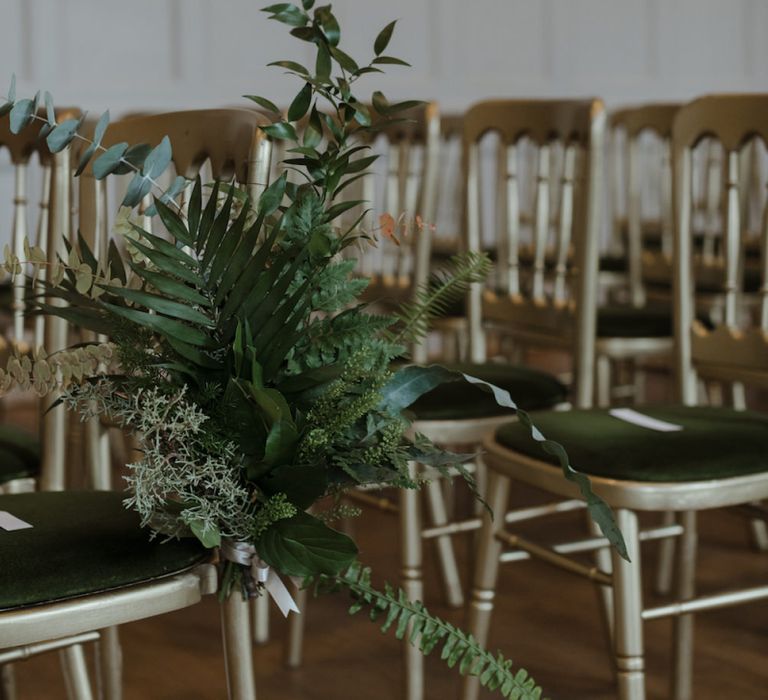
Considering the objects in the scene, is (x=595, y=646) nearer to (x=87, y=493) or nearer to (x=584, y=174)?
(x=584, y=174)

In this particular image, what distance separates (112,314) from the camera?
3.68 feet

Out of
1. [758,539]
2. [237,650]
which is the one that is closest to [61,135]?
[237,650]

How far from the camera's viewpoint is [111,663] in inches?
68.3

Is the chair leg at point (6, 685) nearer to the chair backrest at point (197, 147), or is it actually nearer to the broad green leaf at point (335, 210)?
the chair backrest at point (197, 147)

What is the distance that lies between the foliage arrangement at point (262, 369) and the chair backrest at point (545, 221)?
1.02 m

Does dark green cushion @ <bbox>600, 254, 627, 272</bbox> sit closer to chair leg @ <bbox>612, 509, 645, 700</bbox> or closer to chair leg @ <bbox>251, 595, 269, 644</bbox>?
chair leg @ <bbox>251, 595, 269, 644</bbox>

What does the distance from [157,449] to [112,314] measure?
152mm

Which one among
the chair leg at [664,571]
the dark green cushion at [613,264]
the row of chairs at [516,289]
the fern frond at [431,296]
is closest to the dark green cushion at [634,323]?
the row of chairs at [516,289]

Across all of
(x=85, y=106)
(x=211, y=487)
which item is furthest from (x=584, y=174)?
(x=85, y=106)

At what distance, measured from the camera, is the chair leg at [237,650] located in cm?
121

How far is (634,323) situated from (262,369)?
1.77m

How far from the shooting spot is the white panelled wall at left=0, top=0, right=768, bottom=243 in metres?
4.40

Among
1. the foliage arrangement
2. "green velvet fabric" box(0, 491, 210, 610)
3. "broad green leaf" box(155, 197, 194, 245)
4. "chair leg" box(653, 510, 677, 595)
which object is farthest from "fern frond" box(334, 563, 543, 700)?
"chair leg" box(653, 510, 677, 595)

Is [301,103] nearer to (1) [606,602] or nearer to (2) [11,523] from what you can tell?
(2) [11,523]
